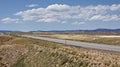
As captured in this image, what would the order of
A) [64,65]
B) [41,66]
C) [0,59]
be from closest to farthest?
[64,65]
[41,66]
[0,59]

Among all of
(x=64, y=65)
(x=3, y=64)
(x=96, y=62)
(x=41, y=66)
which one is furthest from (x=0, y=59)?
(x=96, y=62)

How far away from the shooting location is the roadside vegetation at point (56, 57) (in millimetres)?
27109

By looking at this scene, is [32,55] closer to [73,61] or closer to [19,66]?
[19,66]

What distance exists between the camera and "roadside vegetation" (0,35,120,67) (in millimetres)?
27109

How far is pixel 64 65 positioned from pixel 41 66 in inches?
279

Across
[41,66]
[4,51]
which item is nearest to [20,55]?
[4,51]

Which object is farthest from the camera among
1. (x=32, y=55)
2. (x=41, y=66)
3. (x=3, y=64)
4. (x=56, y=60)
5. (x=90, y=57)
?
(x=3, y=64)

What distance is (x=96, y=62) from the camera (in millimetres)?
26047

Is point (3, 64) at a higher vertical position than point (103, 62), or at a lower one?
lower

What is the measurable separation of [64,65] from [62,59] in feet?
5.95

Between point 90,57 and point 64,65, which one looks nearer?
point 90,57

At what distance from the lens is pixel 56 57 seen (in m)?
35.6

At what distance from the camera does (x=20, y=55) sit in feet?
167

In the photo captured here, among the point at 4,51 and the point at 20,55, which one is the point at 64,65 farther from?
the point at 4,51
